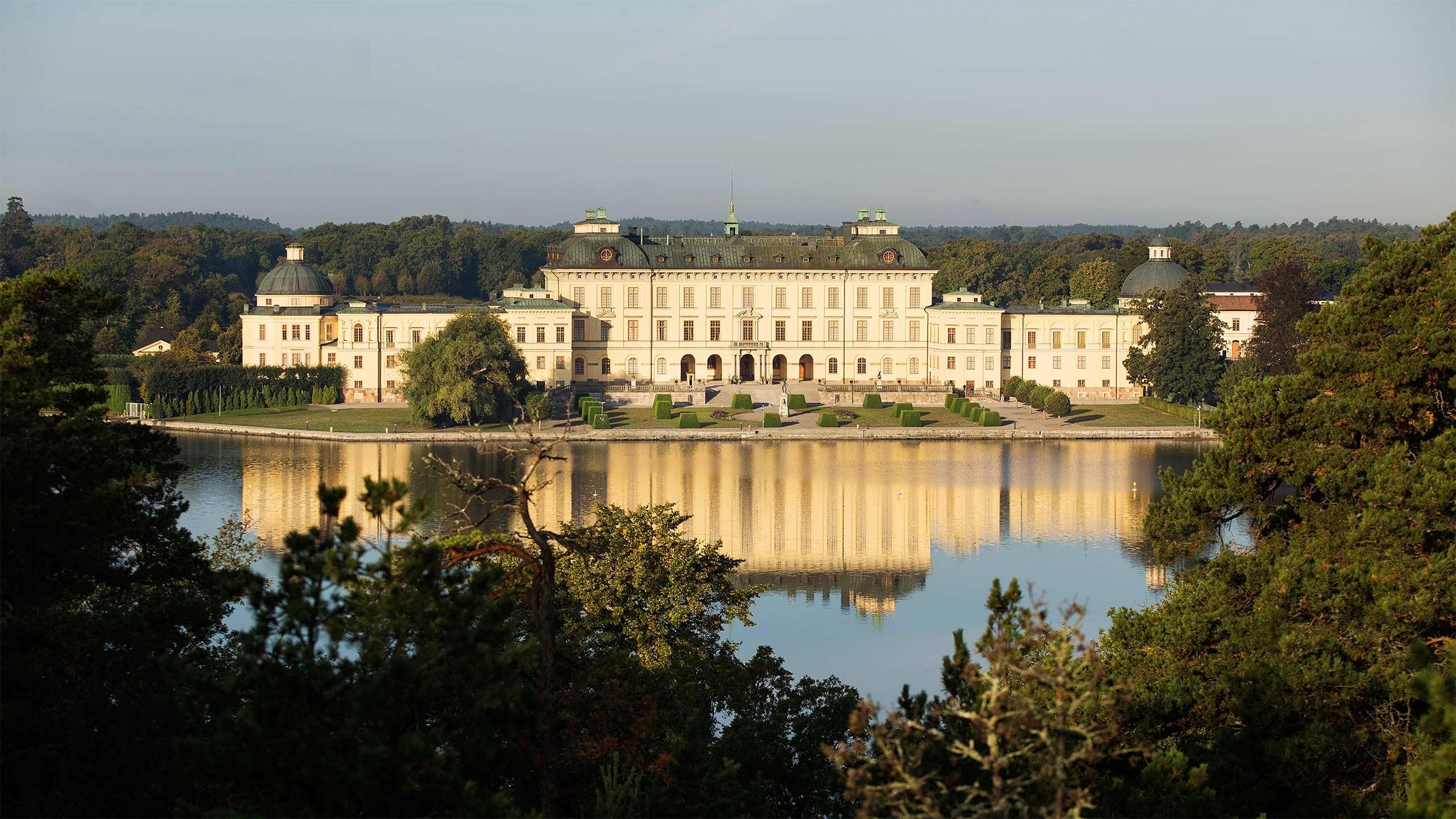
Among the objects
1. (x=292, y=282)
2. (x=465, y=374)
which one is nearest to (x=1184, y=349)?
(x=465, y=374)

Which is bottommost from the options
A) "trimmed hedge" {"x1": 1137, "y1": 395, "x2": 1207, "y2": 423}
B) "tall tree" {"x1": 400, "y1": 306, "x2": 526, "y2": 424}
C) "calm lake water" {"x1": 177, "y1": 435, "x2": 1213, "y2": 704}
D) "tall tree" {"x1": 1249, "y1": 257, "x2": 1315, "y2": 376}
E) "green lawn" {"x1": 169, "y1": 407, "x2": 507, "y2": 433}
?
"calm lake water" {"x1": 177, "y1": 435, "x2": 1213, "y2": 704}

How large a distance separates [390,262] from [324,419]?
148ft

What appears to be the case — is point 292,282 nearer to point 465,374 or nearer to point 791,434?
point 465,374

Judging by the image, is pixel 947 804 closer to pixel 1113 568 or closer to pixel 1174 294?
pixel 1113 568

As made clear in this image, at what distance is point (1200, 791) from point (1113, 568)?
54.8 feet

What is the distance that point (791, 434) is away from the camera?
4844 cm

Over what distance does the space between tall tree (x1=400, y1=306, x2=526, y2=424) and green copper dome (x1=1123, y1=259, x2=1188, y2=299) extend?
87.4 feet

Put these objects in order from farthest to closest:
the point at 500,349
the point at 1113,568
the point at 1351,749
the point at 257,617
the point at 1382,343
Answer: the point at 500,349, the point at 1113,568, the point at 1382,343, the point at 1351,749, the point at 257,617

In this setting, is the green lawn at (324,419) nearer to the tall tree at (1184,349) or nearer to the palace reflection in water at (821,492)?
the palace reflection in water at (821,492)

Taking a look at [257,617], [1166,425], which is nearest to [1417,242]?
[257,617]

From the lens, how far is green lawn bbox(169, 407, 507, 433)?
48.6m

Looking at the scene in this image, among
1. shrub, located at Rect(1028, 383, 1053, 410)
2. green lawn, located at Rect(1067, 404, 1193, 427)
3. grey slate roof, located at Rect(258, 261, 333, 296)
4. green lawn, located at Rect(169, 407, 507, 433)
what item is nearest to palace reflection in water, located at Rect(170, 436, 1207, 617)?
green lawn, located at Rect(169, 407, 507, 433)

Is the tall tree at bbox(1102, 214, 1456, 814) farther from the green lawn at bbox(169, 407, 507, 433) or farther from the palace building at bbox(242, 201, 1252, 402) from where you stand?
the palace building at bbox(242, 201, 1252, 402)

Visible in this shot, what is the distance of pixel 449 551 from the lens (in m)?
11.5
